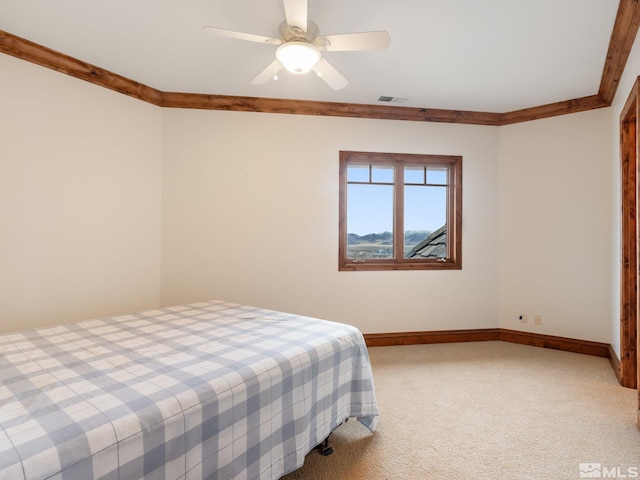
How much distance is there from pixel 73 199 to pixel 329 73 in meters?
2.28

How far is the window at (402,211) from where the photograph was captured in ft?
12.7

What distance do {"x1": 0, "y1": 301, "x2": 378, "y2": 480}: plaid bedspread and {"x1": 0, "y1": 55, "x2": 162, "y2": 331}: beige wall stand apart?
0.95 metres

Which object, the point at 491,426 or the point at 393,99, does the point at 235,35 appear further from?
the point at 491,426

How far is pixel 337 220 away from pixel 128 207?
6.67 feet

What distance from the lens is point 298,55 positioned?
208 centimetres

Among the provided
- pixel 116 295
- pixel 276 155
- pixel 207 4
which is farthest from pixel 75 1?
pixel 116 295

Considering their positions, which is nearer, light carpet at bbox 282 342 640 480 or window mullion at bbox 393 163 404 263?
light carpet at bbox 282 342 640 480

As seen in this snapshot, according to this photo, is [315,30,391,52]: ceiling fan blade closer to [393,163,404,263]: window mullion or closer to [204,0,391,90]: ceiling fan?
[204,0,391,90]: ceiling fan

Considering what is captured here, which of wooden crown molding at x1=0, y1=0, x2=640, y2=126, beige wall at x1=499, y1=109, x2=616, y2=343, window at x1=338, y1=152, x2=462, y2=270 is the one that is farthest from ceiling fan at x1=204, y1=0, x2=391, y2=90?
beige wall at x1=499, y1=109, x2=616, y2=343

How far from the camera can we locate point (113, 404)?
1086mm

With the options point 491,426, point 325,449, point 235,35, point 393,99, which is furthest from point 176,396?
point 393,99

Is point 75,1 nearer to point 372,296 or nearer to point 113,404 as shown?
point 113,404

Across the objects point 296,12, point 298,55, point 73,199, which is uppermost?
point 296,12

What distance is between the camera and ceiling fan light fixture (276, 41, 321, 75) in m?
2.04
